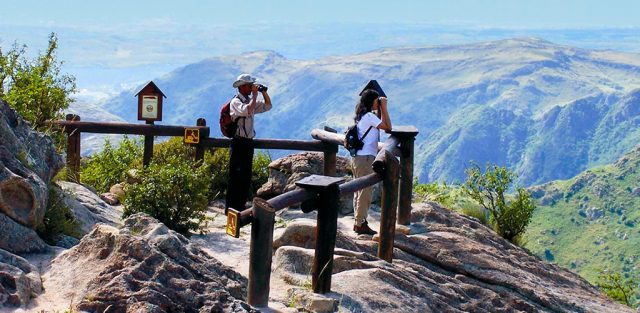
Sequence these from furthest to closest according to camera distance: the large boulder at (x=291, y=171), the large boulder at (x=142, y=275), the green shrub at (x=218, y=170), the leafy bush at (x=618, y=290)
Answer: the leafy bush at (x=618, y=290) → the green shrub at (x=218, y=170) → the large boulder at (x=291, y=171) → the large boulder at (x=142, y=275)

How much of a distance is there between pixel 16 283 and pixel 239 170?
627cm

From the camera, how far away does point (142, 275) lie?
8648mm

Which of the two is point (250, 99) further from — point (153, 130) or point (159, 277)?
point (159, 277)

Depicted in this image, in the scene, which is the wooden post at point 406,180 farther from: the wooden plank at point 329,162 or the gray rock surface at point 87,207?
the gray rock surface at point 87,207

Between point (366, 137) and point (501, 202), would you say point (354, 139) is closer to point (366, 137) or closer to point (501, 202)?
point (366, 137)

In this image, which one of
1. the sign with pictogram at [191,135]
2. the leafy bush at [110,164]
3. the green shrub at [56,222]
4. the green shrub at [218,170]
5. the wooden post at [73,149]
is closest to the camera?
the green shrub at [56,222]

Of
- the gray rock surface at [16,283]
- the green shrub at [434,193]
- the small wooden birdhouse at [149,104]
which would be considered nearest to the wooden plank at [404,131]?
the green shrub at [434,193]

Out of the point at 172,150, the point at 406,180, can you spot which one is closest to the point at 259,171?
the point at 172,150

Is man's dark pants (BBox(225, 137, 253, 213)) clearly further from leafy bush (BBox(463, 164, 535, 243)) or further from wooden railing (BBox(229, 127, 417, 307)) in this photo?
leafy bush (BBox(463, 164, 535, 243))

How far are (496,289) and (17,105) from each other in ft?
21.0

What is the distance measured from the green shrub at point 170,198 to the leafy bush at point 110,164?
3.23m

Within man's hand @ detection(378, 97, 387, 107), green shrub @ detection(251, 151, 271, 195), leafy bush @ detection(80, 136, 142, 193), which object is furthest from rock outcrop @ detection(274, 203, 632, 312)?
leafy bush @ detection(80, 136, 142, 193)

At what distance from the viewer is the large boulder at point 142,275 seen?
27.6ft

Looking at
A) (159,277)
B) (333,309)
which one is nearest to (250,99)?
(333,309)
